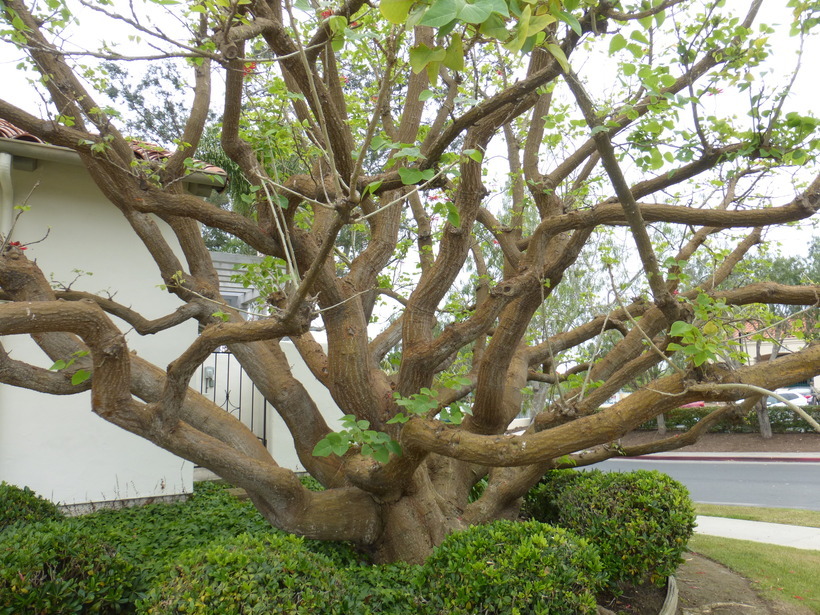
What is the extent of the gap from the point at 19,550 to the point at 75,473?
3757 mm

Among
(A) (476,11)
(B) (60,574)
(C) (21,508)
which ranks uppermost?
(A) (476,11)

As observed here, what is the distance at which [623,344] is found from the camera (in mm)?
5980

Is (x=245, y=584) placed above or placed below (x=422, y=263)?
below

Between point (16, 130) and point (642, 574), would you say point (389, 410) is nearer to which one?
point (642, 574)

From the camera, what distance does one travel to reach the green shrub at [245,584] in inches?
131

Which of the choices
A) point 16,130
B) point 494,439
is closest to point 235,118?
point 494,439

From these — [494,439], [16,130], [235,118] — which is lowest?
[494,439]

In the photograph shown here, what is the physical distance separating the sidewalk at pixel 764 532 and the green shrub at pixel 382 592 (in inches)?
217

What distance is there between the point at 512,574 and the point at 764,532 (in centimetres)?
700

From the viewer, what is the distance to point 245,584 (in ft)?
11.0

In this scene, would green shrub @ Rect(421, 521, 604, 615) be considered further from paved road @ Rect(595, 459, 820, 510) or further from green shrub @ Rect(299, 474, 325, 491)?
paved road @ Rect(595, 459, 820, 510)

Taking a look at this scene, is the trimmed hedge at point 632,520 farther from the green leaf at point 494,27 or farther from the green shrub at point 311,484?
the green leaf at point 494,27

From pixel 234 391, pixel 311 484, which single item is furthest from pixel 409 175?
pixel 234 391

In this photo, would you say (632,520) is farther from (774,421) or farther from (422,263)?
(774,421)
